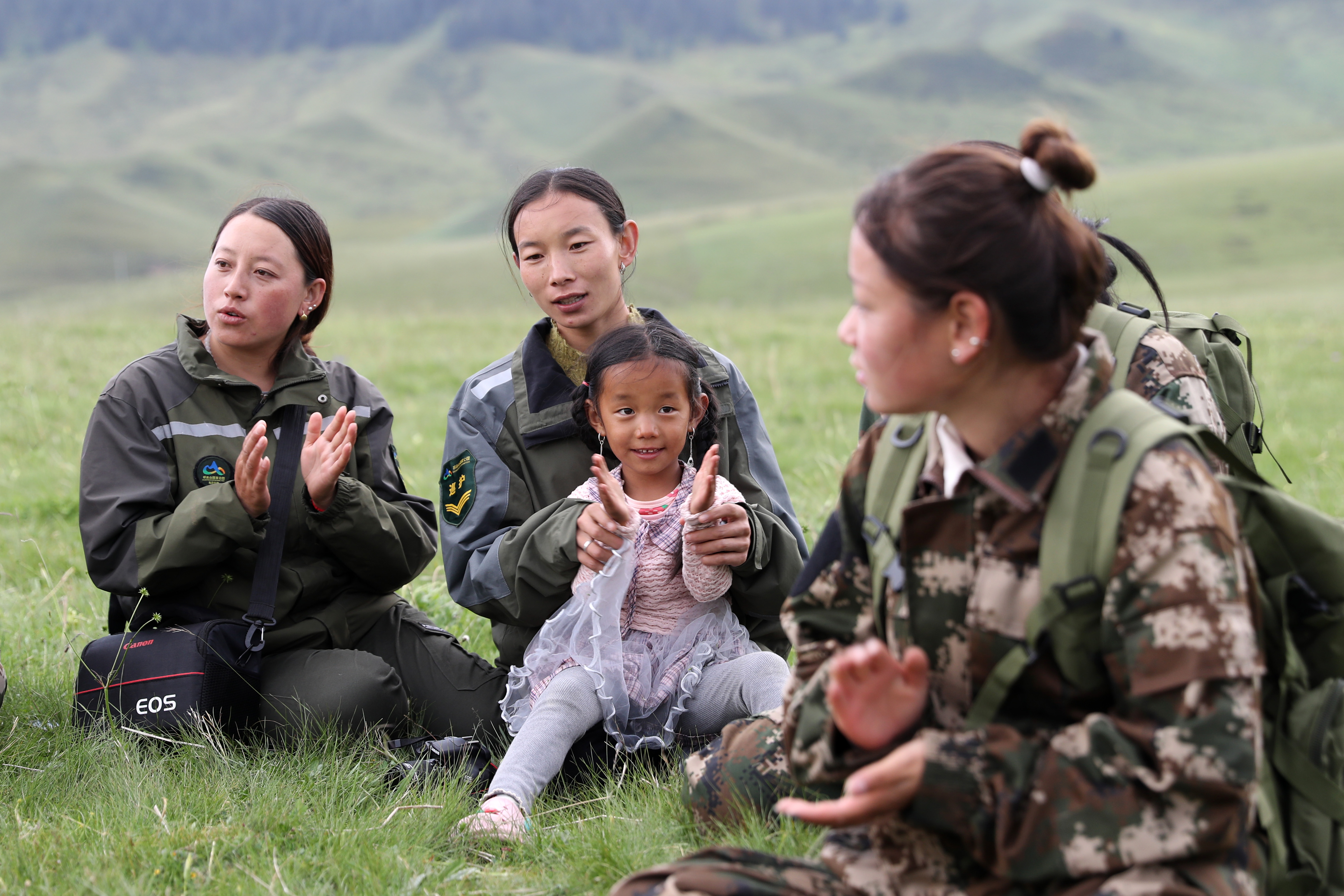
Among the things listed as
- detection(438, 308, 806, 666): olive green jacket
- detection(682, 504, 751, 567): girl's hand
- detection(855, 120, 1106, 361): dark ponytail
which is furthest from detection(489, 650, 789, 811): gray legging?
detection(855, 120, 1106, 361): dark ponytail

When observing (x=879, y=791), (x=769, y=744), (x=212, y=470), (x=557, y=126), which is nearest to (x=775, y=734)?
(x=769, y=744)

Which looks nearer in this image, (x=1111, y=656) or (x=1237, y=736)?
(x=1237, y=736)

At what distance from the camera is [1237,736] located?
6.94 ft

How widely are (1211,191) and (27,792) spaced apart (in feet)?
196

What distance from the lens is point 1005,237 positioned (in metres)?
2.28

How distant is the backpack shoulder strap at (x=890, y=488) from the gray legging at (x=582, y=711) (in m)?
1.13

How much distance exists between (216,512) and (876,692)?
257 cm

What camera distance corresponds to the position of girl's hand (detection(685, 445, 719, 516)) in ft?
12.2

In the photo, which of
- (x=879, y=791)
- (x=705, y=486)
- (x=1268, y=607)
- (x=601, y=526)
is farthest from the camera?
(x=601, y=526)

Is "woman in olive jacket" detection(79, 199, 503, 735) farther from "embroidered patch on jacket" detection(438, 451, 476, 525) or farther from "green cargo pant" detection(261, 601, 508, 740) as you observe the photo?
"embroidered patch on jacket" detection(438, 451, 476, 525)

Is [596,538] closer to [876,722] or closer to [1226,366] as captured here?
[876,722]

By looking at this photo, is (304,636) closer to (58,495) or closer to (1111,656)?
(1111,656)

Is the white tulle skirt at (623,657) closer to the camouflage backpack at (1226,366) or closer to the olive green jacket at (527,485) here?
the olive green jacket at (527,485)

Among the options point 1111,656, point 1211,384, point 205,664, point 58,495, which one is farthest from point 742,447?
point 58,495
